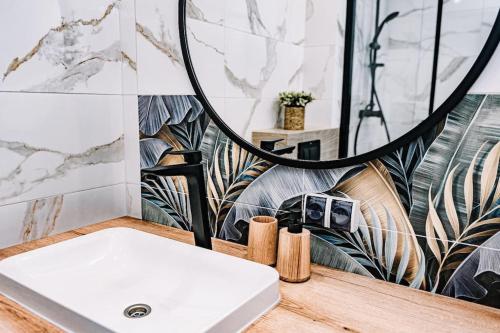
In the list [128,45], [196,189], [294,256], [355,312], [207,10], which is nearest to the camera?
[355,312]

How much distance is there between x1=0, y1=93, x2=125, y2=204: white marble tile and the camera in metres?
1.08

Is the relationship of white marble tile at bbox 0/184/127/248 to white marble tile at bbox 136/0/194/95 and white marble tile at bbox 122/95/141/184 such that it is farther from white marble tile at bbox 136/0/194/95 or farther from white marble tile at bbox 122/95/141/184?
white marble tile at bbox 136/0/194/95

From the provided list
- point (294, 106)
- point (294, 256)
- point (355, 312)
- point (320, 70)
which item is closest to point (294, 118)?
point (294, 106)

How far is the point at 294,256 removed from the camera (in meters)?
0.91

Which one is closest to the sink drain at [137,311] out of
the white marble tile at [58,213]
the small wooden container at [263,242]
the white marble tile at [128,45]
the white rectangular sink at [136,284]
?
the white rectangular sink at [136,284]

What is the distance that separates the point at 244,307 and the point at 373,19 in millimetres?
669

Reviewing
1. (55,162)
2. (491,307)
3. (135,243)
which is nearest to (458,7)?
(491,307)

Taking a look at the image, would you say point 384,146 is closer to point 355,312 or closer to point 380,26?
point 380,26

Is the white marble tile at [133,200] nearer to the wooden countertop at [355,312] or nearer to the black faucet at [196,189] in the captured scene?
the black faucet at [196,189]

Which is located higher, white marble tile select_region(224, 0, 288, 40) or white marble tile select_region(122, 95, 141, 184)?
white marble tile select_region(224, 0, 288, 40)

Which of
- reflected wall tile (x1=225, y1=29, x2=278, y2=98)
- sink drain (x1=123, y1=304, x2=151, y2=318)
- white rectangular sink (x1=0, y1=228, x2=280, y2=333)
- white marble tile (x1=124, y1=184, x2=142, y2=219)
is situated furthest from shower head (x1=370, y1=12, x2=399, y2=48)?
white marble tile (x1=124, y1=184, x2=142, y2=219)

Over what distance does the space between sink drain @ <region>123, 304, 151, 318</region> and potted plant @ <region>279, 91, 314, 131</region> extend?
560 millimetres

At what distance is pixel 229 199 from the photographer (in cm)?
118

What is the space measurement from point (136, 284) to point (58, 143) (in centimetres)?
50
